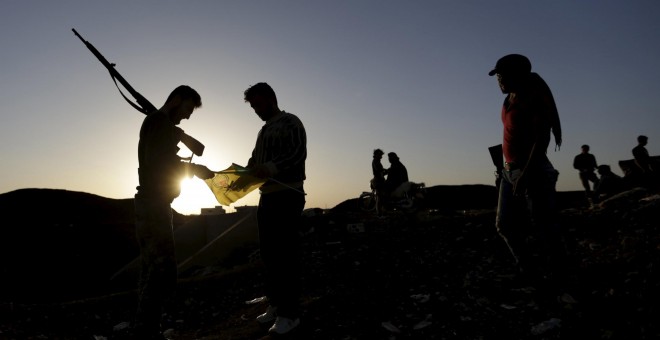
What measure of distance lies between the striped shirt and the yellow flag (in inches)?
7.3

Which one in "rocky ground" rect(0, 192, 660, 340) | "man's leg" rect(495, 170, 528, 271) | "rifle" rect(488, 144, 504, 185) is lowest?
"rocky ground" rect(0, 192, 660, 340)

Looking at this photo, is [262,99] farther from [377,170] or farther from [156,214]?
[377,170]

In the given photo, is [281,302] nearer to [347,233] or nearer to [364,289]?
[364,289]

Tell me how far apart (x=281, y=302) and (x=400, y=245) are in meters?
3.57

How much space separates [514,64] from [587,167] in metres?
9.79

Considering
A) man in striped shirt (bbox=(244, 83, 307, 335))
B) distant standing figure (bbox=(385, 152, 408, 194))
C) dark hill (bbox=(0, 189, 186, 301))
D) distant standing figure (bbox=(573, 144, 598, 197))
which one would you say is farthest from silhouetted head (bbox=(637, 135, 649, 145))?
dark hill (bbox=(0, 189, 186, 301))

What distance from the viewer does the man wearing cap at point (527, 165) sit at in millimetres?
3008

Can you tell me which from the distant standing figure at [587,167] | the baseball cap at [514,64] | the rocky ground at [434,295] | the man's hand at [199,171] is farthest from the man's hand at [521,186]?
the distant standing figure at [587,167]

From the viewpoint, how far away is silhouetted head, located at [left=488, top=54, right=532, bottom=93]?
3.22 m

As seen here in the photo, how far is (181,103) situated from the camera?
10.2ft

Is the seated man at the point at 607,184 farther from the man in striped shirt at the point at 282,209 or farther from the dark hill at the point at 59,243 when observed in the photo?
the dark hill at the point at 59,243

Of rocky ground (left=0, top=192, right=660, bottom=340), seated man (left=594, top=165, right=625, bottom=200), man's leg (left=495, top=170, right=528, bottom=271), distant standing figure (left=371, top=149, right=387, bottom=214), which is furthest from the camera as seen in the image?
distant standing figure (left=371, top=149, right=387, bottom=214)

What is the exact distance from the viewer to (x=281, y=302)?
3010mm

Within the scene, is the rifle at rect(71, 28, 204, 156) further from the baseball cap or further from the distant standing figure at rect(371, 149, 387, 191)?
the distant standing figure at rect(371, 149, 387, 191)
